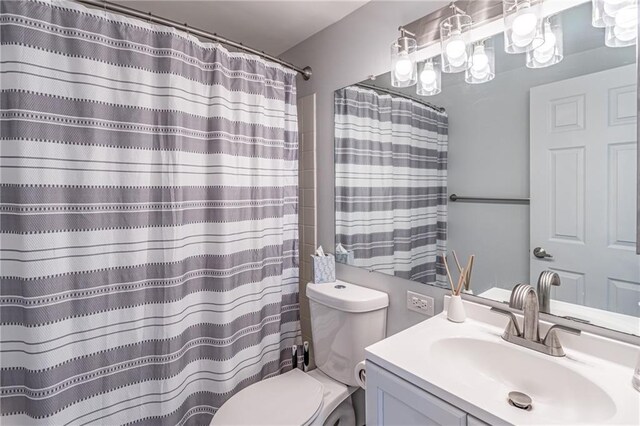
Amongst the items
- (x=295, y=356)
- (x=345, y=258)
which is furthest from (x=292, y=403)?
(x=345, y=258)

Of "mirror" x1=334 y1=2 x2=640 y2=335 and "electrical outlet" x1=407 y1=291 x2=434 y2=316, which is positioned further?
"electrical outlet" x1=407 y1=291 x2=434 y2=316

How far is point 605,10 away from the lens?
88 cm

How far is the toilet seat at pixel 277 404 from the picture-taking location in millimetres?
1178

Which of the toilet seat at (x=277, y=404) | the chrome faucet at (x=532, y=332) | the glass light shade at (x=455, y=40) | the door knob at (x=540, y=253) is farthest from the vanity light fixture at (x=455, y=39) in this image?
the toilet seat at (x=277, y=404)

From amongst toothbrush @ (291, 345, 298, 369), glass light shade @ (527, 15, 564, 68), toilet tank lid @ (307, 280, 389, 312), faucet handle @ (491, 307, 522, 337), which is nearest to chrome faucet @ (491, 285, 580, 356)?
faucet handle @ (491, 307, 522, 337)

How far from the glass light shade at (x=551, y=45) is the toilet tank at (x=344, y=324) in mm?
1092

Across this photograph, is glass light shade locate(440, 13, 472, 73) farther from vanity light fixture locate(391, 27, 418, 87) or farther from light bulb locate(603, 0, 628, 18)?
light bulb locate(603, 0, 628, 18)

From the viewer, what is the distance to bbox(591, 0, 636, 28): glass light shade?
2.82 feet

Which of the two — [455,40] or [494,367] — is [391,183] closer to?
[455,40]

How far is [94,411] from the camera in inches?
46.4

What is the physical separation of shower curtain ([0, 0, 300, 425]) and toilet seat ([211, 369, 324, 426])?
0.68 feet

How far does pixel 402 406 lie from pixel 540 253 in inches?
26.8

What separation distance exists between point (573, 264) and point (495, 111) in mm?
583

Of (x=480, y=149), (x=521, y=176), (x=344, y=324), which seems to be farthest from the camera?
(x=344, y=324)
